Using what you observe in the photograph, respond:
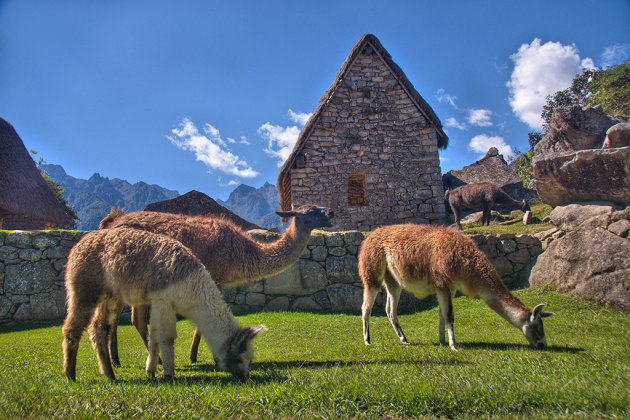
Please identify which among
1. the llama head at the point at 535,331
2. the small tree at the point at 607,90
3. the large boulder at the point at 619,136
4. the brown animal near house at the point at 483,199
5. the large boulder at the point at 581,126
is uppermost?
the small tree at the point at 607,90

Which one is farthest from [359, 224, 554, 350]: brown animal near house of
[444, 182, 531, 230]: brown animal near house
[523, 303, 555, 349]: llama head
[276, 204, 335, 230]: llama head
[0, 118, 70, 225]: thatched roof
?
[0, 118, 70, 225]: thatched roof

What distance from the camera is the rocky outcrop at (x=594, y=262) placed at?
618cm

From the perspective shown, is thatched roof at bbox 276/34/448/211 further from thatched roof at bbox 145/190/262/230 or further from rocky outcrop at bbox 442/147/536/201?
rocky outcrop at bbox 442/147/536/201

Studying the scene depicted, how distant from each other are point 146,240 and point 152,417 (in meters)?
1.89

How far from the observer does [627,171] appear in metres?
8.66

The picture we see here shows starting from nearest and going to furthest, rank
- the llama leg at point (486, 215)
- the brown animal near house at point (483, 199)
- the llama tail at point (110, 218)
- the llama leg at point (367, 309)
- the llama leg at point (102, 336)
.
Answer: the llama leg at point (102, 336) → the llama tail at point (110, 218) → the llama leg at point (367, 309) → the brown animal near house at point (483, 199) → the llama leg at point (486, 215)

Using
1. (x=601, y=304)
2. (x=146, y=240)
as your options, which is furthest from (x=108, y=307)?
(x=601, y=304)

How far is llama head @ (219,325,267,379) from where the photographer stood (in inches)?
134

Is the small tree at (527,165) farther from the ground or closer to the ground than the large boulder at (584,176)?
farther from the ground

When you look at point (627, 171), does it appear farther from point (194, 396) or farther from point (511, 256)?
point (194, 396)

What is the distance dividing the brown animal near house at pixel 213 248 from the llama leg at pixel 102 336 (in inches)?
33.9

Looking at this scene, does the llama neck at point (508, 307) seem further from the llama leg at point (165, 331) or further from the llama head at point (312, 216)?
the llama leg at point (165, 331)

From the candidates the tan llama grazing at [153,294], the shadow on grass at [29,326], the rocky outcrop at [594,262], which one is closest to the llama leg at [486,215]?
the rocky outcrop at [594,262]

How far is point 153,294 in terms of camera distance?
347 centimetres
